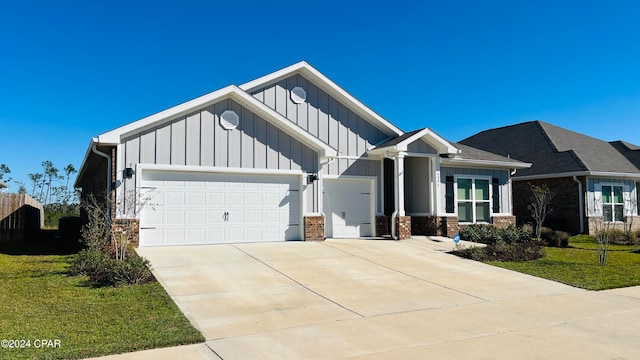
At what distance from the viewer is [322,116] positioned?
54.6 feet

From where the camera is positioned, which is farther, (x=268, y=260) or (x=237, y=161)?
(x=237, y=161)

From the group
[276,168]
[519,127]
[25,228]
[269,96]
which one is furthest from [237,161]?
[519,127]

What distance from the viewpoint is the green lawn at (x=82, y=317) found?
5191 mm

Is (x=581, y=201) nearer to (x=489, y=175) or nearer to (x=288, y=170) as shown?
(x=489, y=175)

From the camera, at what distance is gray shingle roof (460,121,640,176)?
2180 centimetres

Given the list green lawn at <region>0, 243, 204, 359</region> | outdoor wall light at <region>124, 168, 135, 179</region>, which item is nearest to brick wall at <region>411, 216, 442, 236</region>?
outdoor wall light at <region>124, 168, 135, 179</region>

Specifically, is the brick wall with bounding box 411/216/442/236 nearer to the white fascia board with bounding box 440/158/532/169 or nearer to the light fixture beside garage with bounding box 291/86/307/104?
the white fascia board with bounding box 440/158/532/169

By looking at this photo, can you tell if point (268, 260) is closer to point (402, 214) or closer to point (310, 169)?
point (310, 169)

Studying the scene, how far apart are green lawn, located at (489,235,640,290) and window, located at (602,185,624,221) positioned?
6.93 m

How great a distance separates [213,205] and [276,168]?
2.27 meters

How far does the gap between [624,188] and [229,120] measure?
65.2ft

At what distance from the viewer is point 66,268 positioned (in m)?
10.1

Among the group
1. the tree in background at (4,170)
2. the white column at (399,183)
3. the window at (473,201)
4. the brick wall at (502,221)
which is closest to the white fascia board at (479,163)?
the window at (473,201)

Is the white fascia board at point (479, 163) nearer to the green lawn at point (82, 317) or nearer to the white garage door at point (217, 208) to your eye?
the white garage door at point (217, 208)
